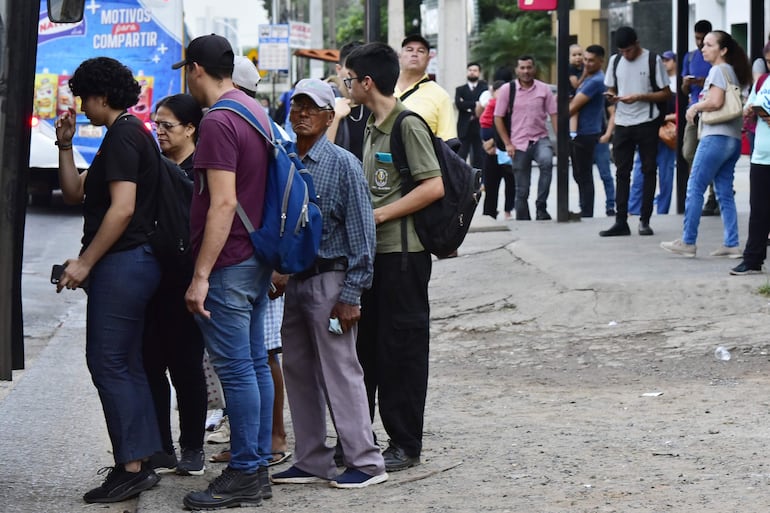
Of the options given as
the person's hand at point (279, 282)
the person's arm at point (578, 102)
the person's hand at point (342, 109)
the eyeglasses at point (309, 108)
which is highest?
the person's arm at point (578, 102)

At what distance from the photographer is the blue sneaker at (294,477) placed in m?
5.91

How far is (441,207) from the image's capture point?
19.6ft

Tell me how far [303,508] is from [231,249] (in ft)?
3.60

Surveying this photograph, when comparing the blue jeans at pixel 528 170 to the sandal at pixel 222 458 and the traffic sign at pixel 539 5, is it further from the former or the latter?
the sandal at pixel 222 458

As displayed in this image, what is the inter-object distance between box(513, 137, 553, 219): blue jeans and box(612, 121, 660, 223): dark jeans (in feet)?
9.21

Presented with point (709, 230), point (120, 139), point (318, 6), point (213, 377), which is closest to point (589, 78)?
point (709, 230)

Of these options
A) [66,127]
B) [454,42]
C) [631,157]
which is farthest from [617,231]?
[66,127]

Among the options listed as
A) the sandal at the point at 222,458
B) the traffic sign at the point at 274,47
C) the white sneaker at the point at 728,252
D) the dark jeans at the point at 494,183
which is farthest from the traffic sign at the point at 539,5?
the traffic sign at the point at 274,47

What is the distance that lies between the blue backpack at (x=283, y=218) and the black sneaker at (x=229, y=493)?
86cm

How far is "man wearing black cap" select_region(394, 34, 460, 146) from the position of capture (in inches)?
343

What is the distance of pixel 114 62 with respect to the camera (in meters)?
5.80

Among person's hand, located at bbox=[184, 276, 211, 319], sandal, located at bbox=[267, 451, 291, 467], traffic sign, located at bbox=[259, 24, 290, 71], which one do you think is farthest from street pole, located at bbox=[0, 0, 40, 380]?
traffic sign, located at bbox=[259, 24, 290, 71]

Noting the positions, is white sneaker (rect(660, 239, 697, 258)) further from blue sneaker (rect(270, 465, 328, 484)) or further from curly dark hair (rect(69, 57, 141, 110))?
curly dark hair (rect(69, 57, 141, 110))

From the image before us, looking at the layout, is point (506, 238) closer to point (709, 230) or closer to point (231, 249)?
point (709, 230)
